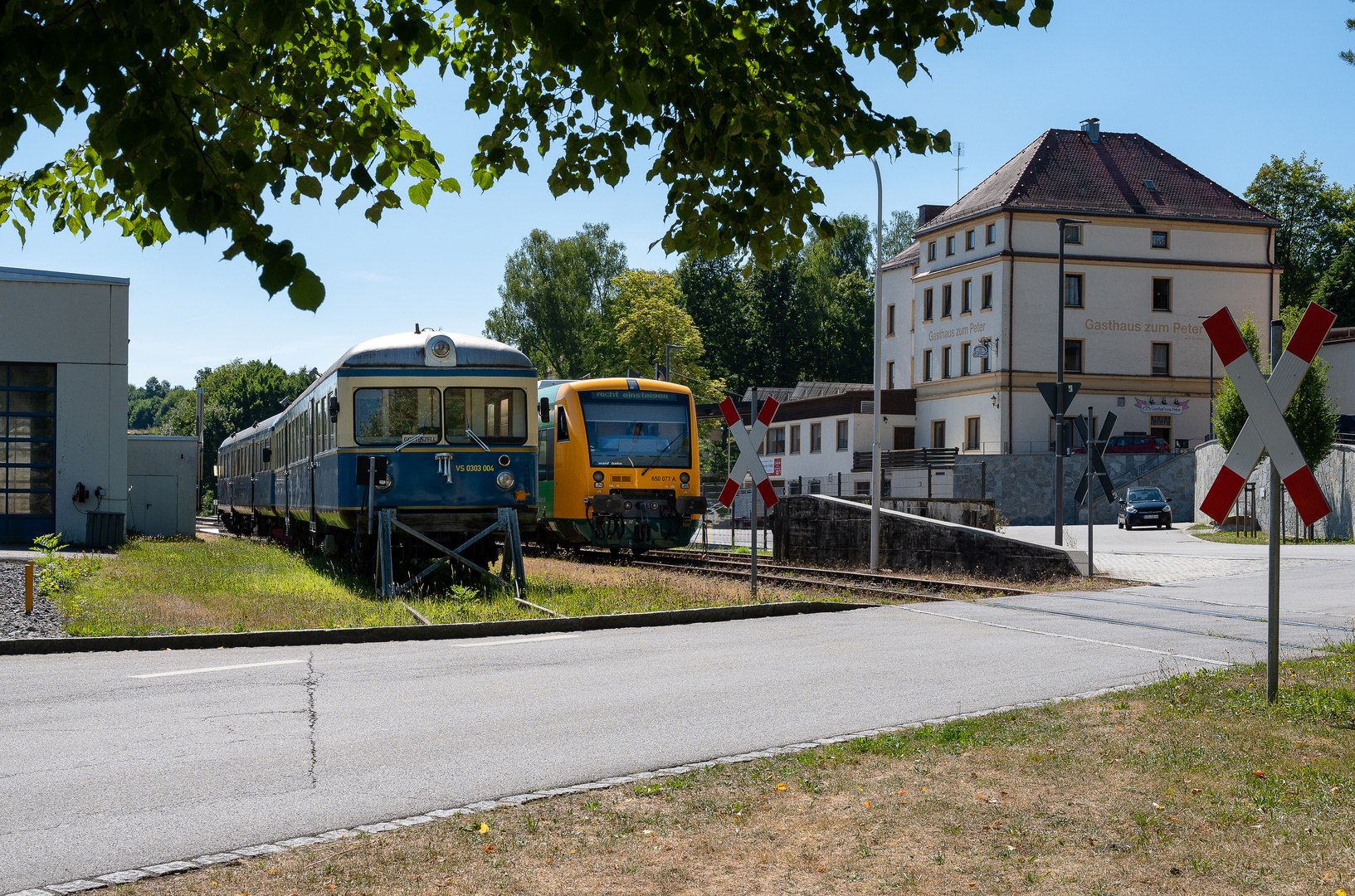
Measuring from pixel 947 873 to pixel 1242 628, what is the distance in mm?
9531

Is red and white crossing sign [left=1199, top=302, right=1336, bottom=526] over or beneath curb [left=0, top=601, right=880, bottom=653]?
over

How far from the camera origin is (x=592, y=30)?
18.6 feet

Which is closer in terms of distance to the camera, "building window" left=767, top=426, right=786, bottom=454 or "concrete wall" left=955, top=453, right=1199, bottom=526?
"concrete wall" left=955, top=453, right=1199, bottom=526

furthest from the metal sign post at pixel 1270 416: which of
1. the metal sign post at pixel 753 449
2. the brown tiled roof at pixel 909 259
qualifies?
the brown tiled roof at pixel 909 259

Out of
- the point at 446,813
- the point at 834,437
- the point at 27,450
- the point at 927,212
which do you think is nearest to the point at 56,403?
the point at 27,450

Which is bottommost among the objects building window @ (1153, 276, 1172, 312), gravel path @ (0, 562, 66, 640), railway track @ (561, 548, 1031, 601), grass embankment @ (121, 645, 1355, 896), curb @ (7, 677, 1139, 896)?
railway track @ (561, 548, 1031, 601)

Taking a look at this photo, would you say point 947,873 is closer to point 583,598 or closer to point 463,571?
point 583,598

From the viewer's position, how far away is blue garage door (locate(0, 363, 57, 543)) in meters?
28.1

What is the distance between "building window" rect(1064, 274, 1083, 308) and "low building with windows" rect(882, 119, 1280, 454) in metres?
0.05

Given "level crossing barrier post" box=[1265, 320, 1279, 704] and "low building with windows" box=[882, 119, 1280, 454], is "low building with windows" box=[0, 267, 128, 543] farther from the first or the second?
"low building with windows" box=[882, 119, 1280, 454]

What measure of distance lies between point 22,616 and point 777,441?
59.2 m

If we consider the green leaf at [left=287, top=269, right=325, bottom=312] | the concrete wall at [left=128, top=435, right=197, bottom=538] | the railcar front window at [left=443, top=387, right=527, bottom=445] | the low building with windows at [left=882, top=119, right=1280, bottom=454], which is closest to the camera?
the green leaf at [left=287, top=269, right=325, bottom=312]

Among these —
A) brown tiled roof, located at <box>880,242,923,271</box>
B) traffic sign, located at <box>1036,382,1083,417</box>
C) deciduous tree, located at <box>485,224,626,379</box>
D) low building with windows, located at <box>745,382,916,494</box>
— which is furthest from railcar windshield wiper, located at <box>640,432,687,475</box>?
deciduous tree, located at <box>485,224,626,379</box>

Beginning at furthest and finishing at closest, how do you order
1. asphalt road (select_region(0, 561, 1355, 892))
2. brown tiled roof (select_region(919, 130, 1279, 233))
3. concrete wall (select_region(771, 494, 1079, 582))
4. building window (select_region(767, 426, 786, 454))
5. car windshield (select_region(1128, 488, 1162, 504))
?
building window (select_region(767, 426, 786, 454)) < brown tiled roof (select_region(919, 130, 1279, 233)) < car windshield (select_region(1128, 488, 1162, 504)) < concrete wall (select_region(771, 494, 1079, 582)) < asphalt road (select_region(0, 561, 1355, 892))
